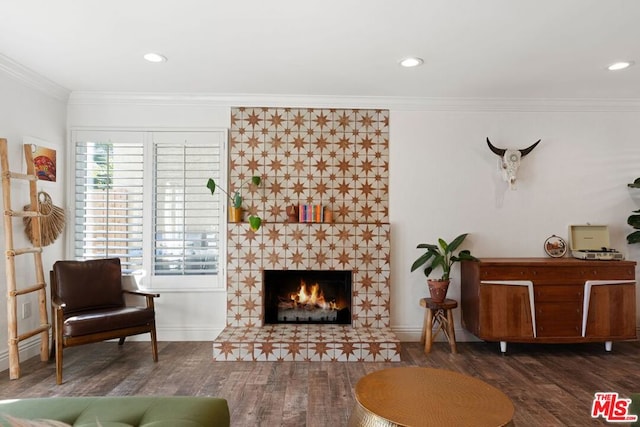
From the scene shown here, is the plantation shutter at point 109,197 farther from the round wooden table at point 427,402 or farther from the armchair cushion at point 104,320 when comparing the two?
the round wooden table at point 427,402

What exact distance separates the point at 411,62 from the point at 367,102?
1000mm

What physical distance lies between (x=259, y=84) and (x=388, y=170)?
1.61 m

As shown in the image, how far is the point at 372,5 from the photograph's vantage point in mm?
2410

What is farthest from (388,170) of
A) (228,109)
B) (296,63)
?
(228,109)

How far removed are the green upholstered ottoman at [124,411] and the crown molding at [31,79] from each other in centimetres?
293

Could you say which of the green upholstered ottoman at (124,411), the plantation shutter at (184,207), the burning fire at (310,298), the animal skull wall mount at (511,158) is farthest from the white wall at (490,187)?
the green upholstered ottoman at (124,411)

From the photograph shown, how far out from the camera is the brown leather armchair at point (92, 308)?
10.1 ft

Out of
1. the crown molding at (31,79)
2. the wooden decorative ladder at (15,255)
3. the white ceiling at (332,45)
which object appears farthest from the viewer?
the crown molding at (31,79)

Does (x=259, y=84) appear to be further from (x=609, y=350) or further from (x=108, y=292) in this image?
(x=609, y=350)

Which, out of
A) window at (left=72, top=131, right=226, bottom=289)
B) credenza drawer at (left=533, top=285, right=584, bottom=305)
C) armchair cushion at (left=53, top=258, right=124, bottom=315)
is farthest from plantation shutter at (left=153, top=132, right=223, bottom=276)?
credenza drawer at (left=533, top=285, right=584, bottom=305)

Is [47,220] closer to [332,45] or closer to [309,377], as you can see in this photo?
[309,377]

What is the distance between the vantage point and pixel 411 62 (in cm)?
326

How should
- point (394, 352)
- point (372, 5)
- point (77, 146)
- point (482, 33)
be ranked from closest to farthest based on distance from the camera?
point (372, 5) < point (482, 33) < point (394, 352) < point (77, 146)

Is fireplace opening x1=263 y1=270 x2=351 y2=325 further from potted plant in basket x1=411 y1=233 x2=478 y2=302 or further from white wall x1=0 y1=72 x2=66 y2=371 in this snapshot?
white wall x1=0 y1=72 x2=66 y2=371
